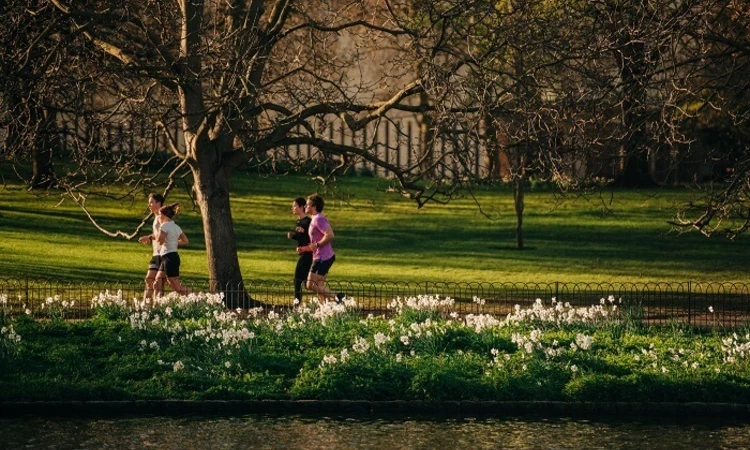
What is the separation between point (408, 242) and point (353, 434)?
2397cm

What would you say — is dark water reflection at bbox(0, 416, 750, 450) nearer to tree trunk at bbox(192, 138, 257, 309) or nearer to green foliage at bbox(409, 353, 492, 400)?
green foliage at bbox(409, 353, 492, 400)

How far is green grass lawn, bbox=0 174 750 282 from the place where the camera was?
30.6 metres

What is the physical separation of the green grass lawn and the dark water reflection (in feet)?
38.5

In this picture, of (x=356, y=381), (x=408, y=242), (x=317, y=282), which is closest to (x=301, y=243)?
(x=317, y=282)

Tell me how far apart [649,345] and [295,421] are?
5712 mm

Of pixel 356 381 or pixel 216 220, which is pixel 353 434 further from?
pixel 216 220

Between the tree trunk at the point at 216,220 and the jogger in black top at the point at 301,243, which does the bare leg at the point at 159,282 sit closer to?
the tree trunk at the point at 216,220

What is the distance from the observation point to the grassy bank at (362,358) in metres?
15.1

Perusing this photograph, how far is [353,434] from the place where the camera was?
13.4 meters

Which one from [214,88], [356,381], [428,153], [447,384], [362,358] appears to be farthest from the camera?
[214,88]

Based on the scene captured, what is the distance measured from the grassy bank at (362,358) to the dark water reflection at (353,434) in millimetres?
800

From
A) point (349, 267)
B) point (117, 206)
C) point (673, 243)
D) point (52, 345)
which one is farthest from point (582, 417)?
point (117, 206)

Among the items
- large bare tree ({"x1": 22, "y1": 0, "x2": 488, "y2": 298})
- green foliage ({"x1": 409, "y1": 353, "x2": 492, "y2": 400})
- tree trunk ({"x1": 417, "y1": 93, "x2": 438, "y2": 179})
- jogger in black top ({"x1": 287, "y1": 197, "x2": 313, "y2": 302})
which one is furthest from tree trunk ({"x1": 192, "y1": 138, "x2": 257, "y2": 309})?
green foliage ({"x1": 409, "y1": 353, "x2": 492, "y2": 400})

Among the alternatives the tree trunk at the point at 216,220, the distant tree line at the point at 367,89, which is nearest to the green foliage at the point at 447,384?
the distant tree line at the point at 367,89
